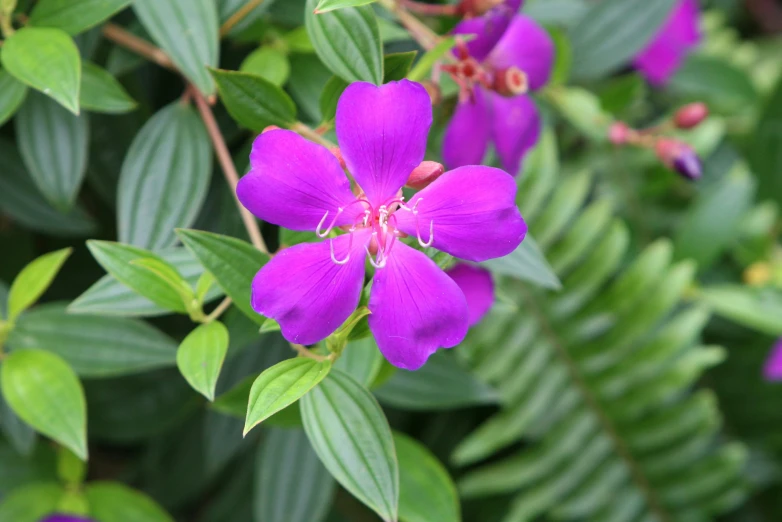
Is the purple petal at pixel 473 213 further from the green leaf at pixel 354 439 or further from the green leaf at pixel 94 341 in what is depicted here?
the green leaf at pixel 94 341

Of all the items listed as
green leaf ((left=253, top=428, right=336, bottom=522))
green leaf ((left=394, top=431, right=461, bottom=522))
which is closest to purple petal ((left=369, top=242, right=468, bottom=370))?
green leaf ((left=394, top=431, right=461, bottom=522))

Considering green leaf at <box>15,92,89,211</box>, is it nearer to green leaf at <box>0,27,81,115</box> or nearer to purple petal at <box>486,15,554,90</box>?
green leaf at <box>0,27,81,115</box>

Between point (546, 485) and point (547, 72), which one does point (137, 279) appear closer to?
point (547, 72)

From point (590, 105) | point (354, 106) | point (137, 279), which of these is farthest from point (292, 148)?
point (590, 105)

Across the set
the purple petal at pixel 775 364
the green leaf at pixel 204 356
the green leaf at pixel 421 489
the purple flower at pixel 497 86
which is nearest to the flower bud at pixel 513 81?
the purple flower at pixel 497 86

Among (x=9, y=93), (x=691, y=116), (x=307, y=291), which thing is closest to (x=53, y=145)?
(x=9, y=93)
